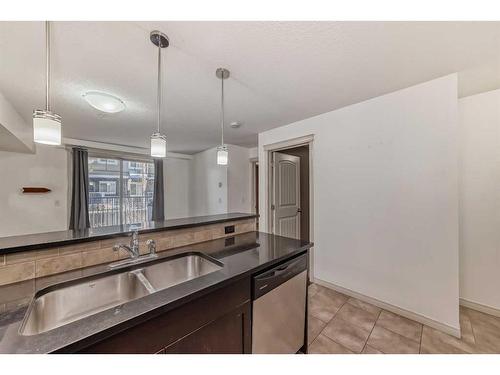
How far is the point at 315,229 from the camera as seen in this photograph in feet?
8.63

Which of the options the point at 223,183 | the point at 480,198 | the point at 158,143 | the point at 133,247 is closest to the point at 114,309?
the point at 133,247

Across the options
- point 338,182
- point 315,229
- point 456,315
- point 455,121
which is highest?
point 455,121

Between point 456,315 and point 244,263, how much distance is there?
6.60 feet

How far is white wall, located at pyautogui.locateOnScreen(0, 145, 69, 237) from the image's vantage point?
3.19 m

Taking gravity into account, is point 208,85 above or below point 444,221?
above

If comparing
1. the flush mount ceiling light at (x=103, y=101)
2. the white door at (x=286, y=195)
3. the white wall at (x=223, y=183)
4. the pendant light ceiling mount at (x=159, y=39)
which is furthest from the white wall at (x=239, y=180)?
the pendant light ceiling mount at (x=159, y=39)

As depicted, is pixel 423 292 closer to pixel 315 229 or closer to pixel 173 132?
pixel 315 229

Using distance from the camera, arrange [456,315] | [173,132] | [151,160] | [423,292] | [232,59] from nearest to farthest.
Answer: [232,59] → [456,315] → [423,292] → [173,132] → [151,160]

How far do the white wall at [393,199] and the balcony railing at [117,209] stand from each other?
4.13m

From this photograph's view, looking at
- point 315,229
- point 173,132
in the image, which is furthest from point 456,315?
point 173,132

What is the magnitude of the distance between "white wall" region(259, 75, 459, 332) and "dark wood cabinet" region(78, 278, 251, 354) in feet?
5.80

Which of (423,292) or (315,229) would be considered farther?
(315,229)

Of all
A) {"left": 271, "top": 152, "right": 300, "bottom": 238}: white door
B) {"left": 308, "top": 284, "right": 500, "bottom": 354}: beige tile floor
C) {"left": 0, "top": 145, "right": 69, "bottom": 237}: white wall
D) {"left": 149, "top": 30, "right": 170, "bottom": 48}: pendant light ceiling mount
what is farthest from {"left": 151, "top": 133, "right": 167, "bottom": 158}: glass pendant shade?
{"left": 0, "top": 145, "right": 69, "bottom": 237}: white wall
